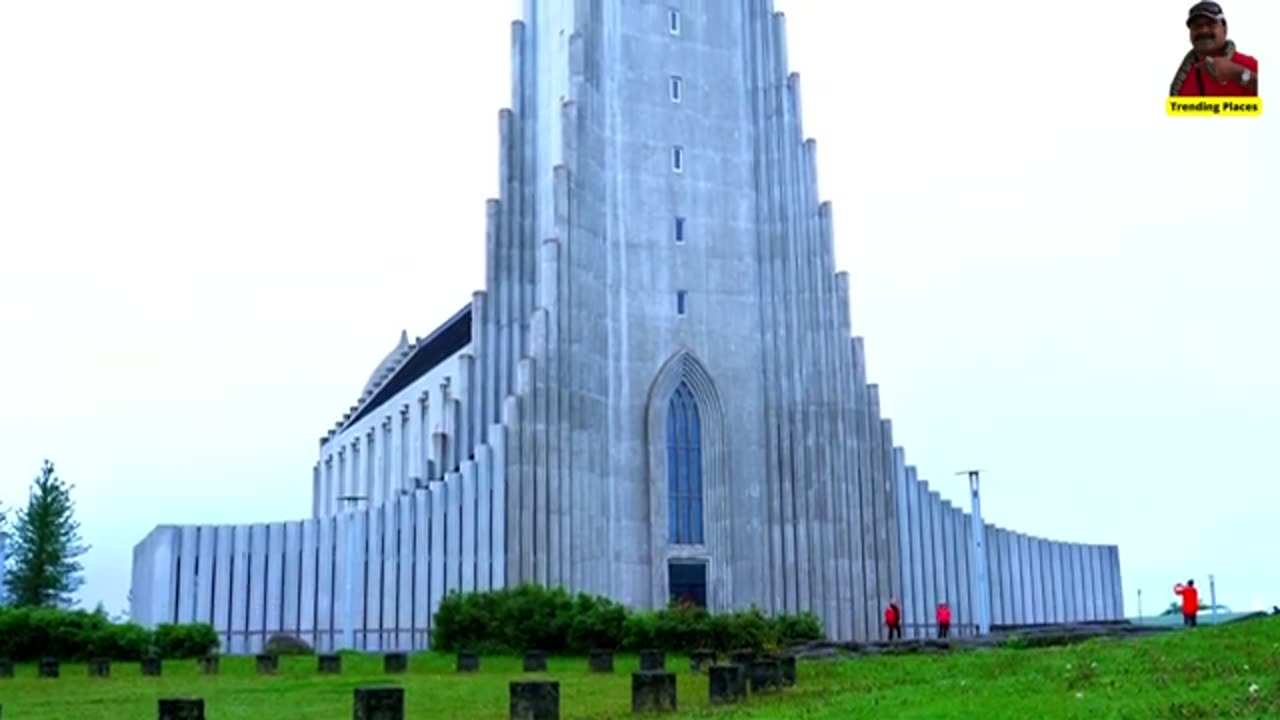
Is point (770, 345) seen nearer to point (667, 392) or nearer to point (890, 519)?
point (667, 392)

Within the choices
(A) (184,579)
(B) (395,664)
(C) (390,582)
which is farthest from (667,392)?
(B) (395,664)

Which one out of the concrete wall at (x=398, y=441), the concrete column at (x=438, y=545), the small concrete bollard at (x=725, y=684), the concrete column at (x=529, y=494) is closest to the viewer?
the small concrete bollard at (x=725, y=684)

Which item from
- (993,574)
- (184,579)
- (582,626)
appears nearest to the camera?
(582,626)

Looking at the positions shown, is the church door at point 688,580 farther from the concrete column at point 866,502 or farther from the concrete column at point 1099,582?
the concrete column at point 1099,582

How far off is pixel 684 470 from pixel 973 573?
10.9m

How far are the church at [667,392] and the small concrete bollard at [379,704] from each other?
101 ft

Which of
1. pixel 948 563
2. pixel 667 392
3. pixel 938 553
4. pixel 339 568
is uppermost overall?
pixel 667 392

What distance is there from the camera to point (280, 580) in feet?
155

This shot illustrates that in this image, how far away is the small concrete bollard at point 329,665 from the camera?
29.7m

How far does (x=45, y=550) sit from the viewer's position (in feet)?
240

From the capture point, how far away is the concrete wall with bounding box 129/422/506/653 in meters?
46.7

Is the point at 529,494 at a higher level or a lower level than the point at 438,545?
higher

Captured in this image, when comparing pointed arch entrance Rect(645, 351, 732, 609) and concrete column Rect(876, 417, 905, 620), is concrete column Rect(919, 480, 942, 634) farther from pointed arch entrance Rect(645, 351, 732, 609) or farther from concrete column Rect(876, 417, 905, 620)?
pointed arch entrance Rect(645, 351, 732, 609)

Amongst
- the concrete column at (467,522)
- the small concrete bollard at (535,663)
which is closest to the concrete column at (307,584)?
the concrete column at (467,522)
